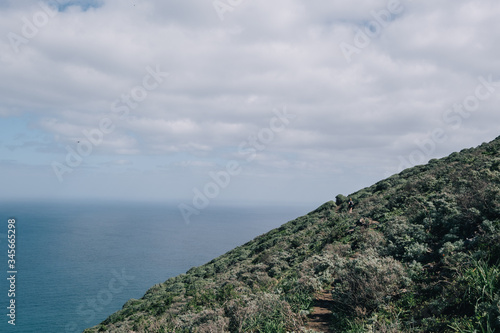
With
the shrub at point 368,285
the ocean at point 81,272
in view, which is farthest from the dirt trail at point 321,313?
the ocean at point 81,272

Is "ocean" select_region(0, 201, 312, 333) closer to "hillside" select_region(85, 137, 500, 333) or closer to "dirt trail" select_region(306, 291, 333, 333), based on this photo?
"hillside" select_region(85, 137, 500, 333)

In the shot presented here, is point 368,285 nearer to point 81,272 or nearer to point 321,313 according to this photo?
point 321,313

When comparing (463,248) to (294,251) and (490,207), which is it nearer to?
(490,207)

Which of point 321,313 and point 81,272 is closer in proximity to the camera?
point 321,313

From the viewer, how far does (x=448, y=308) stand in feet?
23.8

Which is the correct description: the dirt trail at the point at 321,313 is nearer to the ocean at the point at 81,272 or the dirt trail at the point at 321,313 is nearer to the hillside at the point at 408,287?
the hillside at the point at 408,287

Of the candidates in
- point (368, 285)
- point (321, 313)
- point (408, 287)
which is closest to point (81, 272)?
point (321, 313)

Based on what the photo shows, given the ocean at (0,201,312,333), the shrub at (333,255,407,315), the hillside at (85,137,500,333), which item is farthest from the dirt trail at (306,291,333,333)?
the ocean at (0,201,312,333)

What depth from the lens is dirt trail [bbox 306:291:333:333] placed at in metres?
8.41

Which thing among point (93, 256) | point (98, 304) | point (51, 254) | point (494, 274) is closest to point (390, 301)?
point (494, 274)

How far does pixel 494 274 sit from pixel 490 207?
477 centimetres

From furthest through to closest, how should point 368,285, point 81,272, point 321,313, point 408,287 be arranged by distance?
point 81,272 → point 321,313 → point 408,287 → point 368,285

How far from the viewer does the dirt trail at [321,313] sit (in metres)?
8.41

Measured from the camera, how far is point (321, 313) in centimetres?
930
